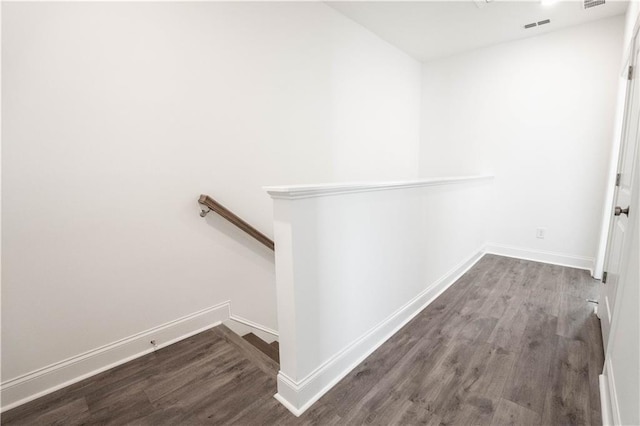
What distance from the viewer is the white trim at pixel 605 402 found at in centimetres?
125

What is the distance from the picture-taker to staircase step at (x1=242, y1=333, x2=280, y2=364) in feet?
7.14

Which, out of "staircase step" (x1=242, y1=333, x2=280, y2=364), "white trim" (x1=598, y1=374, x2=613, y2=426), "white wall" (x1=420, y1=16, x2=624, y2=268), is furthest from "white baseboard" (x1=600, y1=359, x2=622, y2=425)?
"white wall" (x1=420, y1=16, x2=624, y2=268)

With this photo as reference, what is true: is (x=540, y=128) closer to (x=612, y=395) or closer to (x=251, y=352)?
(x=612, y=395)

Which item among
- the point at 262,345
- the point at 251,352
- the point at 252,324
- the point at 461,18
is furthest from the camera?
the point at 461,18

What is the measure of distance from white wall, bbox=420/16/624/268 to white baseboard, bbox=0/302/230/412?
378 centimetres

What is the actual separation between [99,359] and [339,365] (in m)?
1.42

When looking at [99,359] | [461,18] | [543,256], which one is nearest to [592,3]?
[461,18]

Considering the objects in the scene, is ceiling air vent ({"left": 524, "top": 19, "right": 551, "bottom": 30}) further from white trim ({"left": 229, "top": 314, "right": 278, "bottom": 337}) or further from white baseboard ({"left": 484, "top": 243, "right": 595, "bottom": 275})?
white trim ({"left": 229, "top": 314, "right": 278, "bottom": 337})

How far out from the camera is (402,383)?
5.17 feet

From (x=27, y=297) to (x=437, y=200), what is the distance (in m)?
2.78

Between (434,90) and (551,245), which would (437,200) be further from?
(434,90)

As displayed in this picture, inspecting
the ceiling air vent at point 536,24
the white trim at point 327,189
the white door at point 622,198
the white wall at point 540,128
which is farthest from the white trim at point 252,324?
the ceiling air vent at point 536,24

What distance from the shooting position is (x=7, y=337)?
1433mm

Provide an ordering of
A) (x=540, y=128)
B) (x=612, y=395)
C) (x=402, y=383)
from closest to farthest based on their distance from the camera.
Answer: (x=612, y=395)
(x=402, y=383)
(x=540, y=128)
